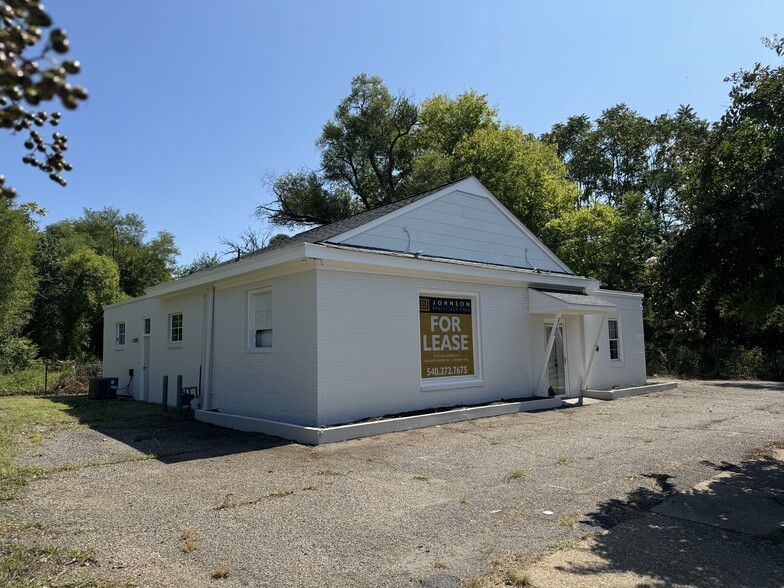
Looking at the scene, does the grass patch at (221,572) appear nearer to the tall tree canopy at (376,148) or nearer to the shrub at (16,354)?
the shrub at (16,354)

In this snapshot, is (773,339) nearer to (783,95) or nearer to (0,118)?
(783,95)

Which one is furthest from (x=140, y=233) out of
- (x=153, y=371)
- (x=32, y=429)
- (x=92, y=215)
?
(x=32, y=429)

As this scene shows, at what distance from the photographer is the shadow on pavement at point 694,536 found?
4.13 meters

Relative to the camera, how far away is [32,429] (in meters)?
11.3

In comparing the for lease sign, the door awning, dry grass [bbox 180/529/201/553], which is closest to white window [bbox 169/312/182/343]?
the for lease sign

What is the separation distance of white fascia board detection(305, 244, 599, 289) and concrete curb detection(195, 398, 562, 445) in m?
3.02

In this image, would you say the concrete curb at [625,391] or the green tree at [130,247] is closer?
the concrete curb at [625,391]

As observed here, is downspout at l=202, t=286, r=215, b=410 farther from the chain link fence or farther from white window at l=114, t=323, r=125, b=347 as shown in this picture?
the chain link fence

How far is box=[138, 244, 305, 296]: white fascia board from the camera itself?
1023 centimetres

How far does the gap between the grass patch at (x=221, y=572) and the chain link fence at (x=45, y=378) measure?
21.2 m

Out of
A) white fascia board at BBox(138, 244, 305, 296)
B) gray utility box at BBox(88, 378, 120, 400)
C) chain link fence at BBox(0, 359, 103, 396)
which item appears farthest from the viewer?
chain link fence at BBox(0, 359, 103, 396)

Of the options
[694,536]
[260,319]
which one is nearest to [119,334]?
[260,319]

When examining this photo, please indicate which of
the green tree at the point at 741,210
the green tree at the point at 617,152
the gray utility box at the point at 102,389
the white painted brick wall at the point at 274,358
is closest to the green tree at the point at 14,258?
the gray utility box at the point at 102,389

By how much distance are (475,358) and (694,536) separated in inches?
326
